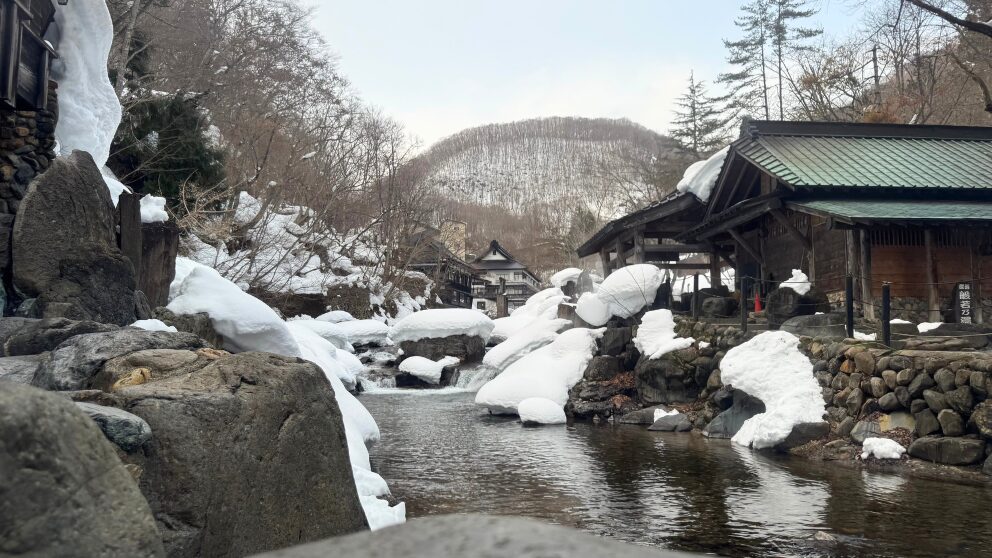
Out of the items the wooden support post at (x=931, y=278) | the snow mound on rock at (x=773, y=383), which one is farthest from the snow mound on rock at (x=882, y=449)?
the wooden support post at (x=931, y=278)

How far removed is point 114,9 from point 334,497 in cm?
2081

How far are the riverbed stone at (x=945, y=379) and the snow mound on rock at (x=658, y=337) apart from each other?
589 centimetres

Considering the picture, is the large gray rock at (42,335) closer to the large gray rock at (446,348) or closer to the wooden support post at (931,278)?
the wooden support post at (931,278)

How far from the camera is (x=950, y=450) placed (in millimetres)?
8586

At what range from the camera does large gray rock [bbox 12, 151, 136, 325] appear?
748 cm

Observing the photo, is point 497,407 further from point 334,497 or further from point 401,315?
point 401,315

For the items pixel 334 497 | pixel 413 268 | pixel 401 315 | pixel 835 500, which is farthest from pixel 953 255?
pixel 413 268

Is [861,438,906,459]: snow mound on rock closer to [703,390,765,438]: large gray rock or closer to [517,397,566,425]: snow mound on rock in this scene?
[703,390,765,438]: large gray rock

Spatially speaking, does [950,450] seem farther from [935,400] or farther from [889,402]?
[889,402]

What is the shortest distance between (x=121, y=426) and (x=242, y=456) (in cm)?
68

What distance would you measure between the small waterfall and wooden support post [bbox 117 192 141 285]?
12481 millimetres

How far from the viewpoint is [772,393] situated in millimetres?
11359

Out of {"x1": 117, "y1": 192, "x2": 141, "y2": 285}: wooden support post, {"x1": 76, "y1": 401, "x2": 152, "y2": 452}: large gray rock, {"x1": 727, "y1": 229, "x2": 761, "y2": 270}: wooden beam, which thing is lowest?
{"x1": 76, "y1": 401, "x2": 152, "y2": 452}: large gray rock

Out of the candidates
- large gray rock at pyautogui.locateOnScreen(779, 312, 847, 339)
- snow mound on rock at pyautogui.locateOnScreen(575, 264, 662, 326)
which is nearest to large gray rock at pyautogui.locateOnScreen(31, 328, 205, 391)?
large gray rock at pyautogui.locateOnScreen(779, 312, 847, 339)
